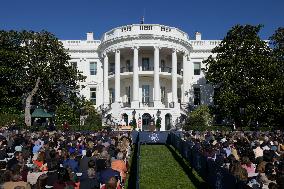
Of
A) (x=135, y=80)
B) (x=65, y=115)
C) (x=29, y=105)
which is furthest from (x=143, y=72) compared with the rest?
(x=29, y=105)

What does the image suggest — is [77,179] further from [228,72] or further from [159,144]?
[228,72]

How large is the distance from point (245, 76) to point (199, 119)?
684 cm

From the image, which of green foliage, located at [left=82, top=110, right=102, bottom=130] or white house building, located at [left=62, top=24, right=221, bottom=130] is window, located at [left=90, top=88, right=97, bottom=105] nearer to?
white house building, located at [left=62, top=24, right=221, bottom=130]

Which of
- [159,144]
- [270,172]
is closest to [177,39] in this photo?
[159,144]

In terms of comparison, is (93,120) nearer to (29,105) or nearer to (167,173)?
(29,105)

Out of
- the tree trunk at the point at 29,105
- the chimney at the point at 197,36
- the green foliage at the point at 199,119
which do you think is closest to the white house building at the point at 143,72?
the green foliage at the point at 199,119

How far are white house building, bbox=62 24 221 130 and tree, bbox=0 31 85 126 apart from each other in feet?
14.9

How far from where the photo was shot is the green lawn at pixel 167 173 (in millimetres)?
16469

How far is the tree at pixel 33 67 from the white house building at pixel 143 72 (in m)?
4.55

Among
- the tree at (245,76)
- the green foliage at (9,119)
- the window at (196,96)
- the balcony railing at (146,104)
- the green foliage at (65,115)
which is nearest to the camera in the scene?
the green foliage at (9,119)

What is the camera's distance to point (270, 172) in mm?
11539

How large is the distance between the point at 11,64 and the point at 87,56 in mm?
11023

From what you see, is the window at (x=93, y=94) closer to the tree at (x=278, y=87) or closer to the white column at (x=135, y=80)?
the white column at (x=135, y=80)

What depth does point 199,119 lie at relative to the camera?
46125 mm
